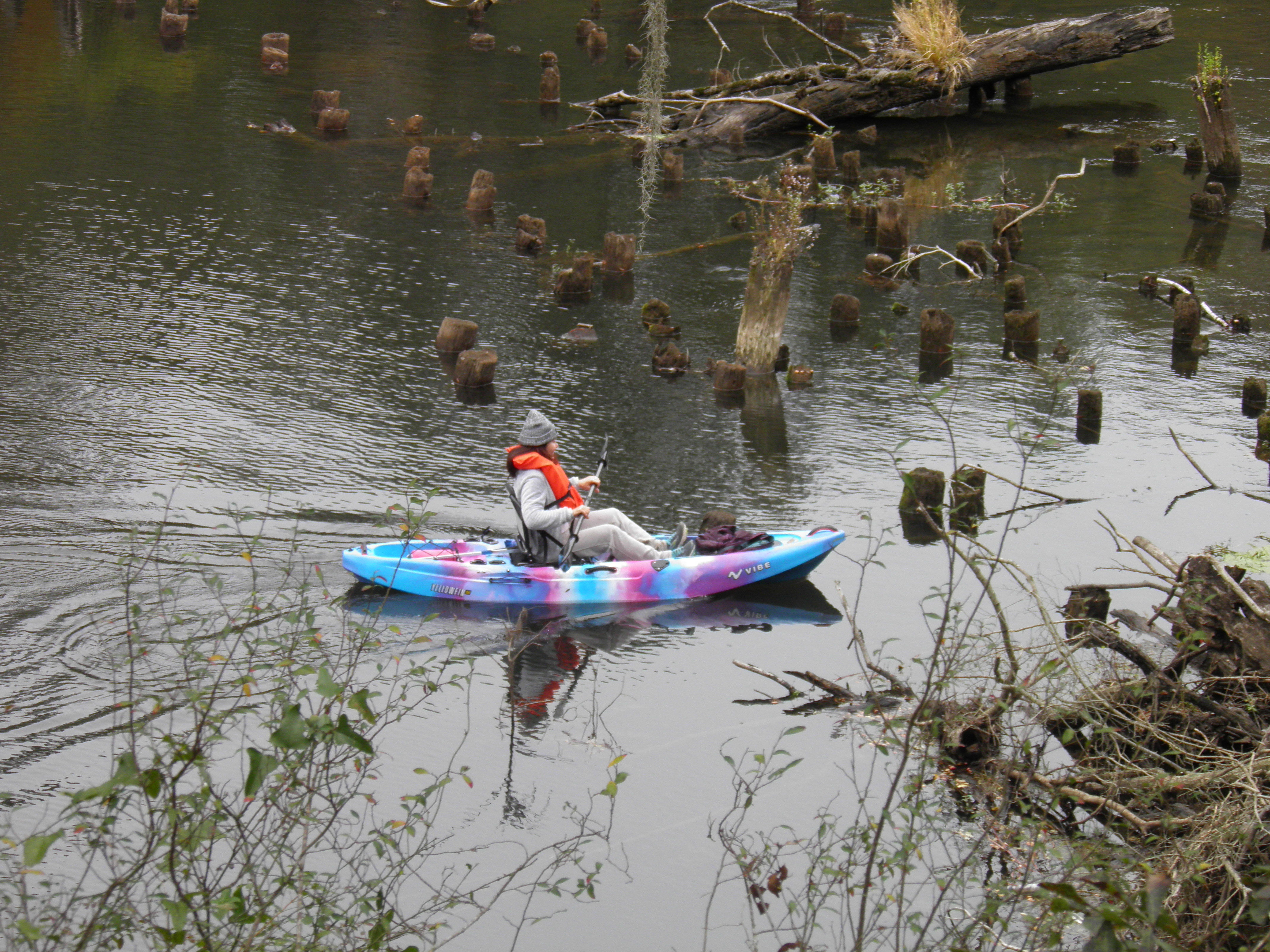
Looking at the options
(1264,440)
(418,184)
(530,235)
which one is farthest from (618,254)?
(1264,440)

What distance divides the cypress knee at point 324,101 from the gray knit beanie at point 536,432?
1353 cm

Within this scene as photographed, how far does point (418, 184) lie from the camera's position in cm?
1723

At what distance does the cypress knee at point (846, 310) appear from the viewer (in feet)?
45.7

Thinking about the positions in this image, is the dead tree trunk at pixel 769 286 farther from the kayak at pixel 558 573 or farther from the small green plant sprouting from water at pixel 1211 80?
the small green plant sprouting from water at pixel 1211 80

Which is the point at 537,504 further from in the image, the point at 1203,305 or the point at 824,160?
the point at 824,160

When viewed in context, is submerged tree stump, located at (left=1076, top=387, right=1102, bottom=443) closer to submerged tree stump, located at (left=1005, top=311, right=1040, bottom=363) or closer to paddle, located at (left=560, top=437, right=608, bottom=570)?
submerged tree stump, located at (left=1005, top=311, right=1040, bottom=363)

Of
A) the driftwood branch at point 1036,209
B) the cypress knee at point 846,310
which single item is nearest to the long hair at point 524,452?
the cypress knee at point 846,310

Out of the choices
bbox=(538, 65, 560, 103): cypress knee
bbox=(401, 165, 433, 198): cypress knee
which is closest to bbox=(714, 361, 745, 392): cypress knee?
bbox=(401, 165, 433, 198): cypress knee

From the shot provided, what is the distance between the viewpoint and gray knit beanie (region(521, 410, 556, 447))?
8883 millimetres

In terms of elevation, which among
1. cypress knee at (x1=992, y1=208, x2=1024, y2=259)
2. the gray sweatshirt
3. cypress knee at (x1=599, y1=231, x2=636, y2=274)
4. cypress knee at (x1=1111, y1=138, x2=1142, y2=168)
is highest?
cypress knee at (x1=1111, y1=138, x2=1142, y2=168)

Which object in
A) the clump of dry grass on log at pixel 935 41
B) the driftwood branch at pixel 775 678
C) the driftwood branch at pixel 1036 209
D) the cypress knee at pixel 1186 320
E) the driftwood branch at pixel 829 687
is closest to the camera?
the driftwood branch at pixel 775 678

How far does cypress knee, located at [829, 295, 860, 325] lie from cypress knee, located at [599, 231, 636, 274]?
8.33 feet

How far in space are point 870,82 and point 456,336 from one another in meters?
11.5

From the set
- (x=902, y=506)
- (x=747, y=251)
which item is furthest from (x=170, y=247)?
(x=902, y=506)
